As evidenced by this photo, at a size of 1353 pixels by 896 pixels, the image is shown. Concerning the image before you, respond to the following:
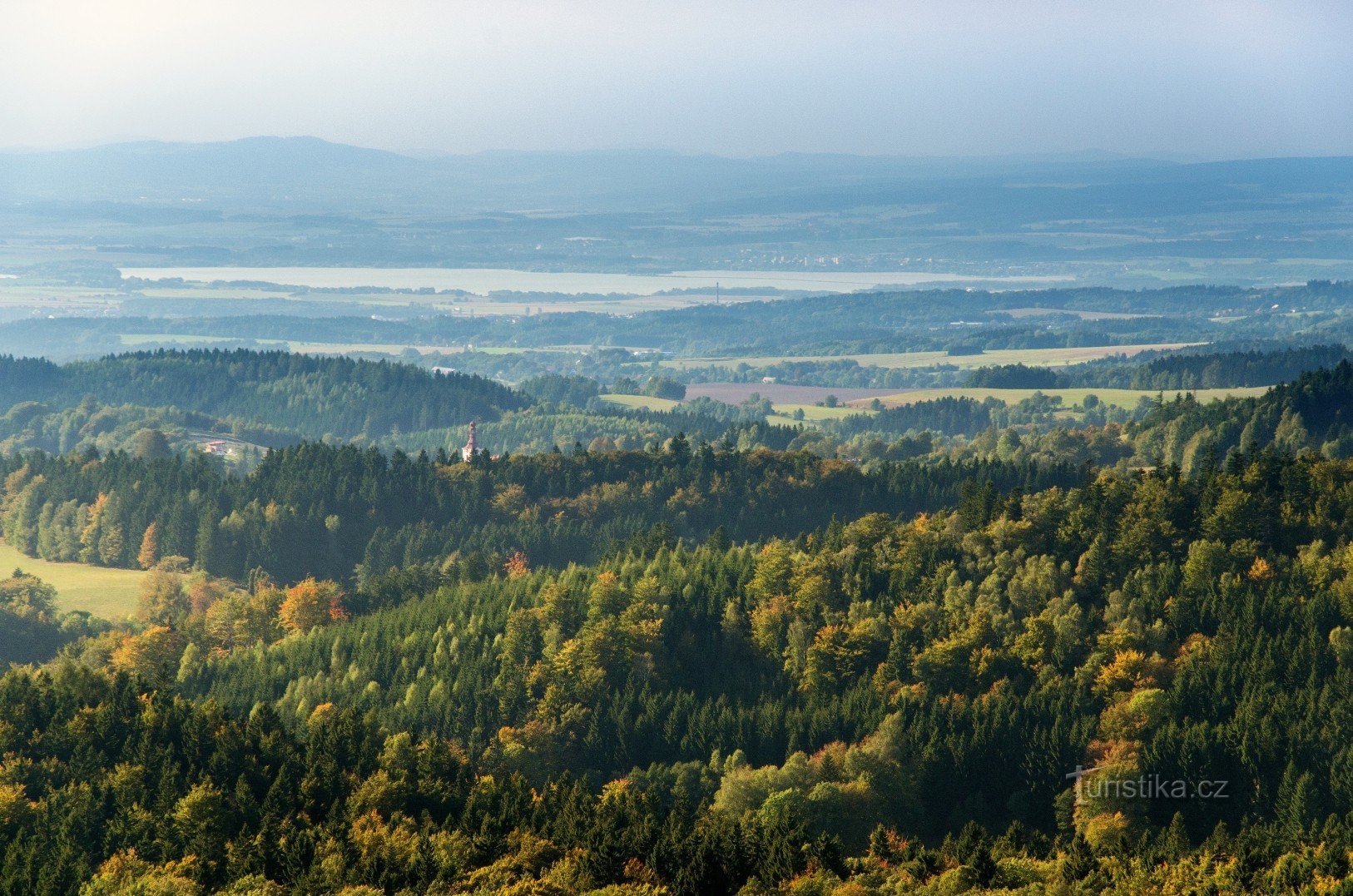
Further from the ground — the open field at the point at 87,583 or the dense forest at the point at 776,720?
the dense forest at the point at 776,720

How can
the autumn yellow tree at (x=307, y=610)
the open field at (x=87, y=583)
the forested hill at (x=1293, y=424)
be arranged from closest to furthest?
the autumn yellow tree at (x=307, y=610)
the open field at (x=87, y=583)
the forested hill at (x=1293, y=424)

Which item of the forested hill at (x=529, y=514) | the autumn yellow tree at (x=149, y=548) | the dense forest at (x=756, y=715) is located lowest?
the autumn yellow tree at (x=149, y=548)

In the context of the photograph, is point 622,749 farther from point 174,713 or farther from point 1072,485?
point 1072,485

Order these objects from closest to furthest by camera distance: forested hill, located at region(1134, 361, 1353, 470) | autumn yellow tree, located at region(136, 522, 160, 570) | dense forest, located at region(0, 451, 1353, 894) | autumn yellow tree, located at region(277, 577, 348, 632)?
dense forest, located at region(0, 451, 1353, 894)
autumn yellow tree, located at region(277, 577, 348, 632)
forested hill, located at region(1134, 361, 1353, 470)
autumn yellow tree, located at region(136, 522, 160, 570)

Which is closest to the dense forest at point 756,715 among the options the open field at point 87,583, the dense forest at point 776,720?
the dense forest at point 776,720

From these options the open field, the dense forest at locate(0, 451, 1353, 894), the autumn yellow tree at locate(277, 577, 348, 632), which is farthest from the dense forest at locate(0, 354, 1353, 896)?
the open field

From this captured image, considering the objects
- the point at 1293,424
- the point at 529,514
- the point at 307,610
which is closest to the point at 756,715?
the point at 307,610

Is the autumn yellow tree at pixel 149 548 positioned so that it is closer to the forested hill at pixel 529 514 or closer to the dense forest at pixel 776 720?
the forested hill at pixel 529 514

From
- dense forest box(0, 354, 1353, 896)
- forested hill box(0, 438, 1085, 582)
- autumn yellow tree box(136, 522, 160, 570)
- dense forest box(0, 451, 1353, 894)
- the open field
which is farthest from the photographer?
autumn yellow tree box(136, 522, 160, 570)

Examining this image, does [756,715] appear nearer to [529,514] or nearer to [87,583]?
[529,514]

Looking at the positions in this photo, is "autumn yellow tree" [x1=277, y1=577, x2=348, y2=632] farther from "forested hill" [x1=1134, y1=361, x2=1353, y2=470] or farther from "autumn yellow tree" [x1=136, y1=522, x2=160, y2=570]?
"forested hill" [x1=1134, y1=361, x2=1353, y2=470]
